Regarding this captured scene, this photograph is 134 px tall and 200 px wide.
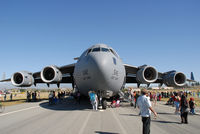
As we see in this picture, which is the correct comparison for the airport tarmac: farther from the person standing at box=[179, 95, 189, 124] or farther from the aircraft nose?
the aircraft nose

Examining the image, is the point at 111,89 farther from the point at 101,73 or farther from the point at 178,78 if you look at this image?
the point at 178,78

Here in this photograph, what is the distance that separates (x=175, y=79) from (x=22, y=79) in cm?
1778

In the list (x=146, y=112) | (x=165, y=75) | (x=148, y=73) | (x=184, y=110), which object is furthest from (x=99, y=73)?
(x=165, y=75)

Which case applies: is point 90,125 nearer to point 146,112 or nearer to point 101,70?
point 146,112

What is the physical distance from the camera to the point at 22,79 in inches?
664

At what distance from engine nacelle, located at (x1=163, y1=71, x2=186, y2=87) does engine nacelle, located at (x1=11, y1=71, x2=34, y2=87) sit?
1593 centimetres

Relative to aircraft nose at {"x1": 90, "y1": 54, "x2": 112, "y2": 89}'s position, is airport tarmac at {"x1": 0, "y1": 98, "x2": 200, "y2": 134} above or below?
below

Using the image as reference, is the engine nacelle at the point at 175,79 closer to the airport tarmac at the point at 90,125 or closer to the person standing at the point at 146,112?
the airport tarmac at the point at 90,125

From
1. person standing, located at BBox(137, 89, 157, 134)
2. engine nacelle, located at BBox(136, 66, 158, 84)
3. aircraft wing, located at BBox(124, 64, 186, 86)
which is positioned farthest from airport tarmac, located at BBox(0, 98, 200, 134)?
aircraft wing, located at BBox(124, 64, 186, 86)

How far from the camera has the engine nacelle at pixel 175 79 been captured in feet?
55.4

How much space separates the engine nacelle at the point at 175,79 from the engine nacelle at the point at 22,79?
15927mm

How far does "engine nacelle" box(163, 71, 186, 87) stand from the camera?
55.4 ft

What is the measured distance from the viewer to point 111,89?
383 inches

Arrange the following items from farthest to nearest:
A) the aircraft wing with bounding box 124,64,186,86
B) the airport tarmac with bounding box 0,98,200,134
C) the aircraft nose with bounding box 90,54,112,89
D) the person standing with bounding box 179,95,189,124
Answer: the aircraft wing with bounding box 124,64,186,86
the aircraft nose with bounding box 90,54,112,89
the person standing with bounding box 179,95,189,124
the airport tarmac with bounding box 0,98,200,134
